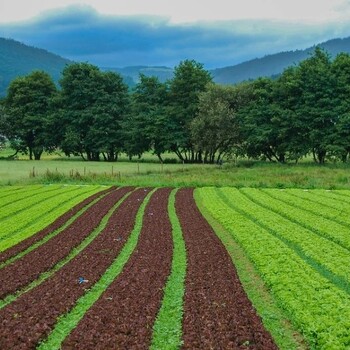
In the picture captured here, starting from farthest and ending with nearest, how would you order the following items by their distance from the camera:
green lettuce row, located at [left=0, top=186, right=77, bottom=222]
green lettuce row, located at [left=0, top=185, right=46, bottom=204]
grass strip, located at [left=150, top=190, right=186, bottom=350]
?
green lettuce row, located at [left=0, top=185, right=46, bottom=204] < green lettuce row, located at [left=0, top=186, right=77, bottom=222] < grass strip, located at [left=150, top=190, right=186, bottom=350]

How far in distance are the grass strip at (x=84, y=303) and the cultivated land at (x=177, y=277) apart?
4 cm

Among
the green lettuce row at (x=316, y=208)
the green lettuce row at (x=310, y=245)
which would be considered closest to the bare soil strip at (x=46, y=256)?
the green lettuce row at (x=310, y=245)

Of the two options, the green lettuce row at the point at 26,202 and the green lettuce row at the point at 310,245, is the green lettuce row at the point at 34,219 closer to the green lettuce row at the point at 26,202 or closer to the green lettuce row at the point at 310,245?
the green lettuce row at the point at 26,202

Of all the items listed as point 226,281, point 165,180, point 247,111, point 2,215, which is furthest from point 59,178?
point 226,281

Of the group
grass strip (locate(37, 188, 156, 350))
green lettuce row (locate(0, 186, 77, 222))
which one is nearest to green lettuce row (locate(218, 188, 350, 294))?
grass strip (locate(37, 188, 156, 350))

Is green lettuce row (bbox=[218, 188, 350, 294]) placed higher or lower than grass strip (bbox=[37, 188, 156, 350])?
higher

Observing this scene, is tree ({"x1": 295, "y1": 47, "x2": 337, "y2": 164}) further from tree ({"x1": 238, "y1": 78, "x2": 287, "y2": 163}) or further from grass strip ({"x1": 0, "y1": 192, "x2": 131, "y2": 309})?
grass strip ({"x1": 0, "y1": 192, "x2": 131, "y2": 309})

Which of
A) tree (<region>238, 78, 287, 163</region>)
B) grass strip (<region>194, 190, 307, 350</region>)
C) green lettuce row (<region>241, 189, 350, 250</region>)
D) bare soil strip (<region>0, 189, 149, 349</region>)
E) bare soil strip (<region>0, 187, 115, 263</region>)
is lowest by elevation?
grass strip (<region>194, 190, 307, 350</region>)

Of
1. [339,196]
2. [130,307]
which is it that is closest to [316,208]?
[339,196]

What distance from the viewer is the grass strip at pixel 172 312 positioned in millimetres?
11038

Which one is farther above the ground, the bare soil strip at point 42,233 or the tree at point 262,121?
the tree at point 262,121

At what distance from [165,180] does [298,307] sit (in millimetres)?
39445

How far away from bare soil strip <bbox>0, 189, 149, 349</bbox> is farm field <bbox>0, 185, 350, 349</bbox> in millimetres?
38

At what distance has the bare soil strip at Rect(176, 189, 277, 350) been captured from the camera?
10.8 meters
